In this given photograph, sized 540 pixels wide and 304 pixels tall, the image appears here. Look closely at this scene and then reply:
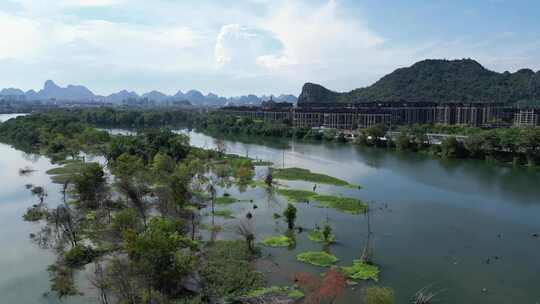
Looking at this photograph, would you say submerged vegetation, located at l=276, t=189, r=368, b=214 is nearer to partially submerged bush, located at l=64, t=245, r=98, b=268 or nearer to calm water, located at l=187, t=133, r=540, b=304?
calm water, located at l=187, t=133, r=540, b=304

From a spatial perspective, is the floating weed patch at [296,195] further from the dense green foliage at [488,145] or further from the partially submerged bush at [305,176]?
the dense green foliage at [488,145]

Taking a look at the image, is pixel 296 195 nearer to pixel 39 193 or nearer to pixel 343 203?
pixel 343 203

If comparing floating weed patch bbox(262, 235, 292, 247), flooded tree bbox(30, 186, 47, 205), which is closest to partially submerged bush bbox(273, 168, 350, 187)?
floating weed patch bbox(262, 235, 292, 247)

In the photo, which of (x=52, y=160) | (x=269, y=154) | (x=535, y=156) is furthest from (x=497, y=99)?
(x=52, y=160)

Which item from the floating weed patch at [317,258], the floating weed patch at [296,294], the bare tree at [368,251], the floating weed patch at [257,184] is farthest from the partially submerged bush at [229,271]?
the floating weed patch at [257,184]

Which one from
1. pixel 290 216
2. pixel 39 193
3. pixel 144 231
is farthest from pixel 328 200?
pixel 39 193

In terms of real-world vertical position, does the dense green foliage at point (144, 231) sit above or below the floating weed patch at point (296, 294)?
above
